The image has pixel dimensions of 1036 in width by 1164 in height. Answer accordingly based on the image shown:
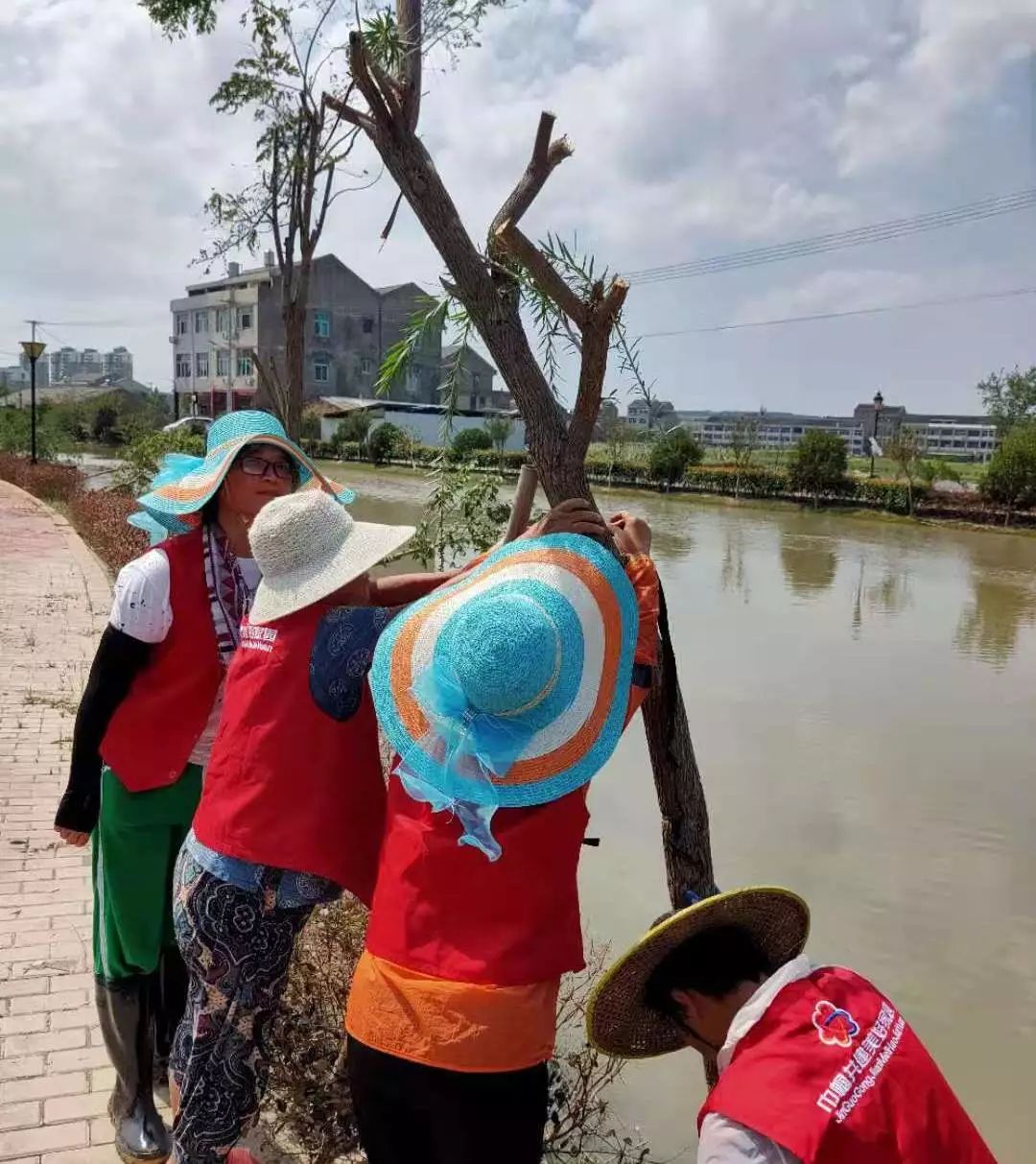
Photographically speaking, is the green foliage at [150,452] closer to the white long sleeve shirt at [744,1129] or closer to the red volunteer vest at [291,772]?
the red volunteer vest at [291,772]

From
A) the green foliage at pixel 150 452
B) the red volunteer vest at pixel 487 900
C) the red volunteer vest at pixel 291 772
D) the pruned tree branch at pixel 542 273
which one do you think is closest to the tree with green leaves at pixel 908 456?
the green foliage at pixel 150 452

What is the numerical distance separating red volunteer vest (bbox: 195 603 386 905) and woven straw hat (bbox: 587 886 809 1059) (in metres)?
0.51

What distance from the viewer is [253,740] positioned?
1.79m

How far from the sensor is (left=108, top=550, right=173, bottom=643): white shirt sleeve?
2188 mm

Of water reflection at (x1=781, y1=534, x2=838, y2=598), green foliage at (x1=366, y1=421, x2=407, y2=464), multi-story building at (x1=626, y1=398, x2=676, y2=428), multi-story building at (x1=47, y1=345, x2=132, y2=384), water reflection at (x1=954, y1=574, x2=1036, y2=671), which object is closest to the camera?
multi-story building at (x1=626, y1=398, x2=676, y2=428)

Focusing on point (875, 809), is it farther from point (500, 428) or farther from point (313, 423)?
point (313, 423)

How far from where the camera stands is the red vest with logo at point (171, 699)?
2.25 meters

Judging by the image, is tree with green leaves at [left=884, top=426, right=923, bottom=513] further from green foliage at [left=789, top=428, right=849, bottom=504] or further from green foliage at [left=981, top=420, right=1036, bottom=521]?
A: green foliage at [left=981, top=420, right=1036, bottom=521]

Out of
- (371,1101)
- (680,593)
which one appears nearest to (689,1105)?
(371,1101)

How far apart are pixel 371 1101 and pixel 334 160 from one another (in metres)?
7.15

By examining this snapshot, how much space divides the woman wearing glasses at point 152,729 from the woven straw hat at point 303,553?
0.44 metres

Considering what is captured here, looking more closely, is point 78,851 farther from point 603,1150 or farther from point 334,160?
point 334,160

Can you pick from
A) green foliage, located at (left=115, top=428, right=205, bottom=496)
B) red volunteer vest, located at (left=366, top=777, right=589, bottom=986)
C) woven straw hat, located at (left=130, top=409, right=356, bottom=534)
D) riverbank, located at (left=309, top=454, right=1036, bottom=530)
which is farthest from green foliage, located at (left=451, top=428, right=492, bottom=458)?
riverbank, located at (left=309, top=454, right=1036, bottom=530)

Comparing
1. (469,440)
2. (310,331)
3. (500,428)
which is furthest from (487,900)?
(310,331)
